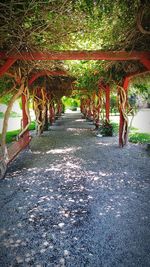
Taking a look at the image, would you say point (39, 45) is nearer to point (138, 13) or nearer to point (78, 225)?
point (138, 13)

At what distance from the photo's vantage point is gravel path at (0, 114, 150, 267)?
11.0 feet

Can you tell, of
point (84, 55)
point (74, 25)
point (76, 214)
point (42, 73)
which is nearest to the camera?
point (76, 214)

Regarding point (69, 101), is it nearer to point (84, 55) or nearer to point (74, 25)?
point (84, 55)

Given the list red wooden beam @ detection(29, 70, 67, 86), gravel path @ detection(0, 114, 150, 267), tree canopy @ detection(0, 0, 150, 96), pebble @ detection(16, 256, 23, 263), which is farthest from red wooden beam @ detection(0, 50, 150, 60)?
pebble @ detection(16, 256, 23, 263)

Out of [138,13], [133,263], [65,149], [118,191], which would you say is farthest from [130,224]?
[65,149]

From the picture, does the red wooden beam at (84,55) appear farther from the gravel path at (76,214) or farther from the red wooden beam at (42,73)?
the red wooden beam at (42,73)

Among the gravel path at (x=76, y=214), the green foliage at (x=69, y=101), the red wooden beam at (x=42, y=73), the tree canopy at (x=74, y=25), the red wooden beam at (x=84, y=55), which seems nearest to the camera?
the gravel path at (x=76, y=214)

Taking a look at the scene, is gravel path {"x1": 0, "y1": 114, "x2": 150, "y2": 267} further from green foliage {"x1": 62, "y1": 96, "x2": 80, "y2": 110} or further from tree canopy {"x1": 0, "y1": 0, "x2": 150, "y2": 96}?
A: green foliage {"x1": 62, "y1": 96, "x2": 80, "y2": 110}

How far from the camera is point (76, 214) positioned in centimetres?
464

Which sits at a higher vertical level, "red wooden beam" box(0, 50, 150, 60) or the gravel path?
"red wooden beam" box(0, 50, 150, 60)

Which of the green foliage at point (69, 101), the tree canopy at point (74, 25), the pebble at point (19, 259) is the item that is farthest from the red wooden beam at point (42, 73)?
the green foliage at point (69, 101)

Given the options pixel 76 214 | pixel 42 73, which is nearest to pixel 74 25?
pixel 76 214

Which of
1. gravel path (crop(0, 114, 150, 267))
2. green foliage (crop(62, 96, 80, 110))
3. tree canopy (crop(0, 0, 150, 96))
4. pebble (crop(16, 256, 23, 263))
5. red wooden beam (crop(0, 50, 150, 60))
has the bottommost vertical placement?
gravel path (crop(0, 114, 150, 267))

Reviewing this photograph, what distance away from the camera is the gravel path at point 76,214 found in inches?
132
